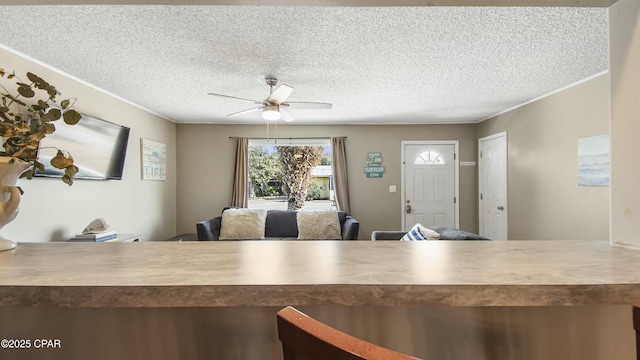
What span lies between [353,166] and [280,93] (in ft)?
8.79

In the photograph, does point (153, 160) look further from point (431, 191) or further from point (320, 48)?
point (431, 191)

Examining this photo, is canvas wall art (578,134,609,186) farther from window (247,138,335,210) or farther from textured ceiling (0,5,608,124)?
window (247,138,335,210)

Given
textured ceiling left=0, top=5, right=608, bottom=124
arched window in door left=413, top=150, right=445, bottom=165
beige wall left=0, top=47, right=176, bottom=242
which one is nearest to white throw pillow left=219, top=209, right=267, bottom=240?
beige wall left=0, top=47, right=176, bottom=242

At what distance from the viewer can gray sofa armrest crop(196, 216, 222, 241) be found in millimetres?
3926

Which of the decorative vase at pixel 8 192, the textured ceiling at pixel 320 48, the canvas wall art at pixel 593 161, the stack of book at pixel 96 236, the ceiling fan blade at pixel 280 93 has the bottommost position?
the stack of book at pixel 96 236

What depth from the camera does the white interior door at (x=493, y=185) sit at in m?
4.11

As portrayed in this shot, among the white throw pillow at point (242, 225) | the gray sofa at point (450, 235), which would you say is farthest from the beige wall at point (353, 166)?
the gray sofa at point (450, 235)

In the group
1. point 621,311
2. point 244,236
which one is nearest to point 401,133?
point 244,236

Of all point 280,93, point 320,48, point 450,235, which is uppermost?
point 320,48

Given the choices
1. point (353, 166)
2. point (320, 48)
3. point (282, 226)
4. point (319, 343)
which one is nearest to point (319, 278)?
point (319, 343)

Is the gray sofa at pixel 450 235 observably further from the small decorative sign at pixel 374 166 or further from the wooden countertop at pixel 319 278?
the wooden countertop at pixel 319 278

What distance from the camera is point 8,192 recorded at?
885mm

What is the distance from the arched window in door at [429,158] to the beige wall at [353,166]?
271 millimetres

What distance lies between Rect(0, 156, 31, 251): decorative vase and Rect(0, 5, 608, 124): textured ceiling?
1.27 metres
